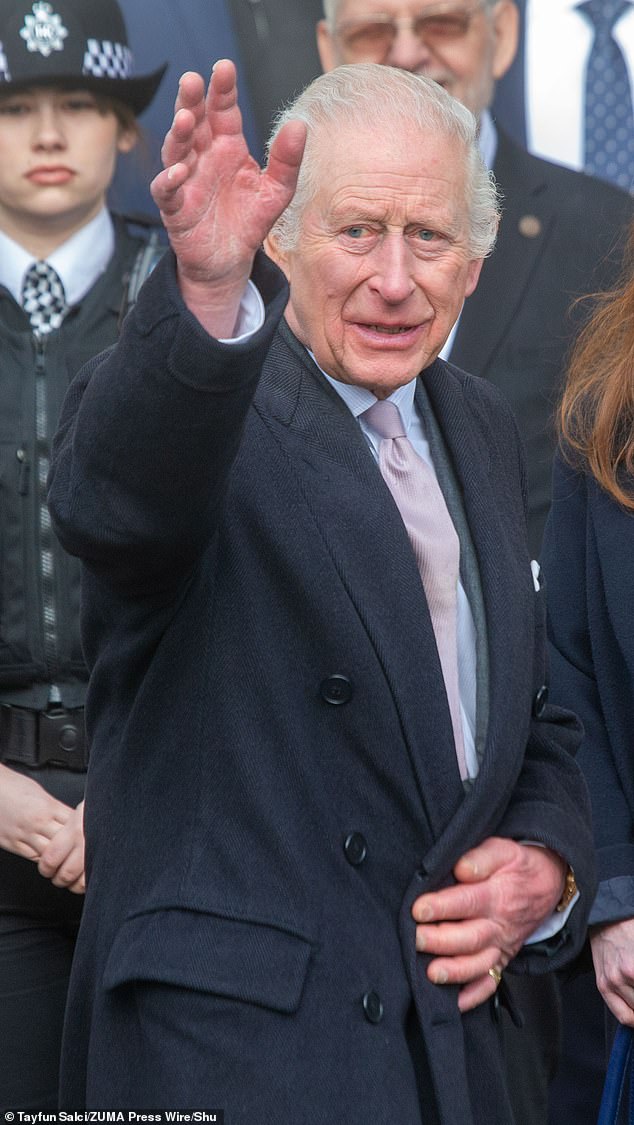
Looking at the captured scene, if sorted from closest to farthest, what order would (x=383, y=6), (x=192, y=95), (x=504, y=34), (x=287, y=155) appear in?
(x=192, y=95) → (x=287, y=155) → (x=383, y=6) → (x=504, y=34)

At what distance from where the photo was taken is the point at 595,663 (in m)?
2.54

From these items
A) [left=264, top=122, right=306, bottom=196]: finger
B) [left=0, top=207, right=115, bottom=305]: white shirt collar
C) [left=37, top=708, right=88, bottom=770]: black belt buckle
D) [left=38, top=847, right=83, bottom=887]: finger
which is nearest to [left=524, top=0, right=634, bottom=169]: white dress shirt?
[left=0, top=207, right=115, bottom=305]: white shirt collar

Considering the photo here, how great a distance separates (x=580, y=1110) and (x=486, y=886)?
1.73 metres

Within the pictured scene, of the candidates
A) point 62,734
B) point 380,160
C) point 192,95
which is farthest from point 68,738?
point 192,95

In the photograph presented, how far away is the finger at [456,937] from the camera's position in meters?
1.94

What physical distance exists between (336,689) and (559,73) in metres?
2.12

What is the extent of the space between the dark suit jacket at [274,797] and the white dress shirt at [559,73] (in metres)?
1.73

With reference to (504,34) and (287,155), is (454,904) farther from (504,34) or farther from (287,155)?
(504,34)

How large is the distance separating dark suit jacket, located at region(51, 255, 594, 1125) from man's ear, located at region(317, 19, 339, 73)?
1.61m

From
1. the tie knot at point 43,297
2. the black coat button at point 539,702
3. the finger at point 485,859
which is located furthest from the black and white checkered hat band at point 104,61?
the finger at point 485,859

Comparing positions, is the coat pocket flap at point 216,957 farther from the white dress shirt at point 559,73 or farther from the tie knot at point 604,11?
the tie knot at point 604,11

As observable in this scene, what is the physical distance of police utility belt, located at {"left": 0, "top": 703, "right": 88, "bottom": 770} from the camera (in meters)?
2.72

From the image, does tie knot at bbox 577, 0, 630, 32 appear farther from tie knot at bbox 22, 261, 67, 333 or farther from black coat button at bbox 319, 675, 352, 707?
black coat button at bbox 319, 675, 352, 707

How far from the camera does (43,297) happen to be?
2945 mm
